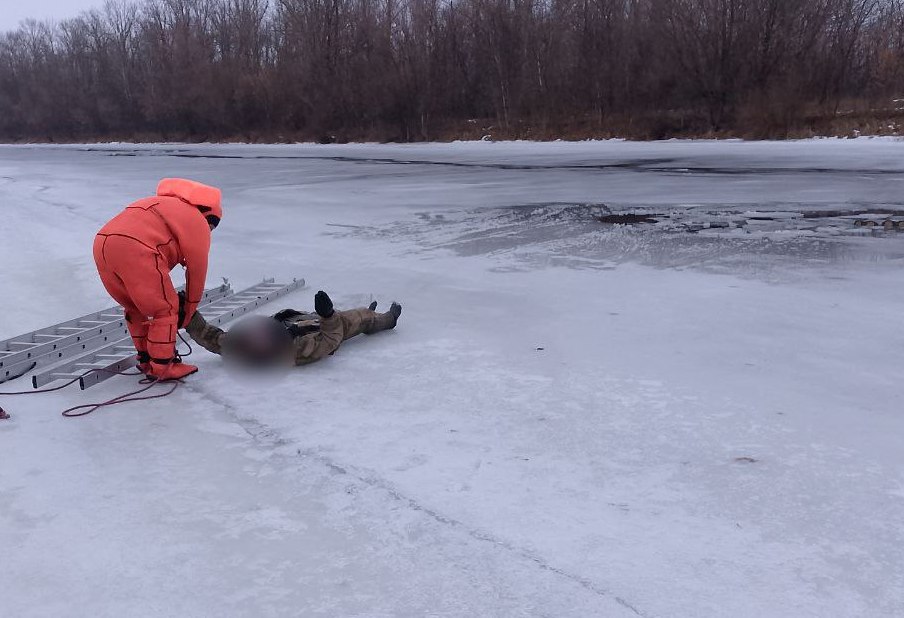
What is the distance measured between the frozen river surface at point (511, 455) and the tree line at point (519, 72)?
21.2 m

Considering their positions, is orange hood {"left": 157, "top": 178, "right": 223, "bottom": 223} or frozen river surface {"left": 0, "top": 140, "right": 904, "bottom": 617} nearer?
frozen river surface {"left": 0, "top": 140, "right": 904, "bottom": 617}

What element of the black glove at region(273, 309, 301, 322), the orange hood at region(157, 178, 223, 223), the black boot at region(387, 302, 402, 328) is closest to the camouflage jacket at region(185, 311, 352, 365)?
the black glove at region(273, 309, 301, 322)

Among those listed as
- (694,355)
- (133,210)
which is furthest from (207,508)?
(694,355)

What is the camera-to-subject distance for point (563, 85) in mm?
33344

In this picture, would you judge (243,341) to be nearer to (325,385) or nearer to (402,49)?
(325,385)

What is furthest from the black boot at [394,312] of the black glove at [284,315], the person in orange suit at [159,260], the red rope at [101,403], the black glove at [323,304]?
the red rope at [101,403]

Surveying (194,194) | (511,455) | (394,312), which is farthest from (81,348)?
(511,455)

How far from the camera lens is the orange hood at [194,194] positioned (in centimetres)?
412

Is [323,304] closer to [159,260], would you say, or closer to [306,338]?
[306,338]

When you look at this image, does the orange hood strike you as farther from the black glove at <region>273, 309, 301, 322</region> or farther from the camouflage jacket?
the black glove at <region>273, 309, 301, 322</region>

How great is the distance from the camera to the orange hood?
4121 millimetres

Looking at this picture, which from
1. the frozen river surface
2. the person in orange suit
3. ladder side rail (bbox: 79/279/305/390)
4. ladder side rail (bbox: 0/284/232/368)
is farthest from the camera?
ladder side rail (bbox: 0/284/232/368)

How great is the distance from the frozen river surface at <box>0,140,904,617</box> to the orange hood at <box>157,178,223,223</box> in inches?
36.3

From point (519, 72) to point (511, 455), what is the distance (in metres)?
34.0
